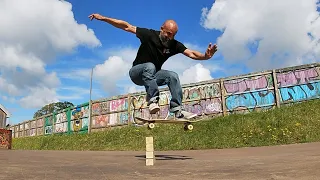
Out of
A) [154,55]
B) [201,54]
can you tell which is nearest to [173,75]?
[154,55]

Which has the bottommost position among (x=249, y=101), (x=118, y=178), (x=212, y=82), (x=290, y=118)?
(x=118, y=178)

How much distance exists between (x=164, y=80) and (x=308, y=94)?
31.0 feet

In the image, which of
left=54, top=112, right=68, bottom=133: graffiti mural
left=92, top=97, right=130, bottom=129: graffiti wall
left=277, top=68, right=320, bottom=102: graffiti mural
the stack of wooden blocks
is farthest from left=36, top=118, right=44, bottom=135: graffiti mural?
the stack of wooden blocks

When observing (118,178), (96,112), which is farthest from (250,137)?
(96,112)

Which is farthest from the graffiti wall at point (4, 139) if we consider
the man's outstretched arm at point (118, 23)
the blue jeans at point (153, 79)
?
the man's outstretched arm at point (118, 23)

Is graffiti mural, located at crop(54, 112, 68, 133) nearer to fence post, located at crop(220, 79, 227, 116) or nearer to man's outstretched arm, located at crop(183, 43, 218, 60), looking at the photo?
fence post, located at crop(220, 79, 227, 116)

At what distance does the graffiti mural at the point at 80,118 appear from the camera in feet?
62.9

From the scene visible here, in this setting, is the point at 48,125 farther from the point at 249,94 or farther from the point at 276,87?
the point at 276,87

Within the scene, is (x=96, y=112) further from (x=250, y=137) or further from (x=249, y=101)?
(x=250, y=137)

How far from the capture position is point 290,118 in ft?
33.9

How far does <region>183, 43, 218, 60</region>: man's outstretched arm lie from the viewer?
447 cm

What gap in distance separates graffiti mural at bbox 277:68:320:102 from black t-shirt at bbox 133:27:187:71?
29.4 ft

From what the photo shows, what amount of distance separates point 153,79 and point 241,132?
6497mm

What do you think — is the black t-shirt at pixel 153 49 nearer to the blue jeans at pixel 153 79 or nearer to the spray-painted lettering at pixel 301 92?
the blue jeans at pixel 153 79
